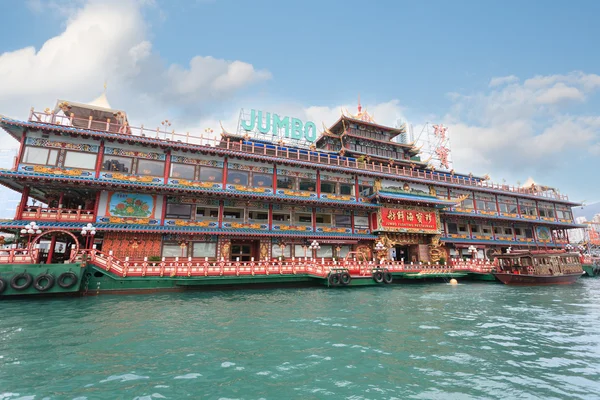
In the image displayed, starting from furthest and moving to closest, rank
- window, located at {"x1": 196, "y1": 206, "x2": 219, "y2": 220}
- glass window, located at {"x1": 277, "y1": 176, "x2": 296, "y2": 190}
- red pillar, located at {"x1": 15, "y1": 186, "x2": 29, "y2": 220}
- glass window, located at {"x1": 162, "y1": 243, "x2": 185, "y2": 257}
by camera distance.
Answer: glass window, located at {"x1": 277, "y1": 176, "x2": 296, "y2": 190} < window, located at {"x1": 196, "y1": 206, "x2": 219, "y2": 220} < glass window, located at {"x1": 162, "y1": 243, "x2": 185, "y2": 257} < red pillar, located at {"x1": 15, "y1": 186, "x2": 29, "y2": 220}

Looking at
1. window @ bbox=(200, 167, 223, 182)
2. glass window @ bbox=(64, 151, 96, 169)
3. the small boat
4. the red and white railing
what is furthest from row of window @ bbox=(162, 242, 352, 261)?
the small boat

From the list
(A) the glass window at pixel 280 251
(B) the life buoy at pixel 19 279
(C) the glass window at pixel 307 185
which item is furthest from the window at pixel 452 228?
(B) the life buoy at pixel 19 279

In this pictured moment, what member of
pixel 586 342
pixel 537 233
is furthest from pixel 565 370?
pixel 537 233

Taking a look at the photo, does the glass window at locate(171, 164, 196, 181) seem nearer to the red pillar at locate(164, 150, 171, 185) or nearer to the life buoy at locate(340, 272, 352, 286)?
the red pillar at locate(164, 150, 171, 185)

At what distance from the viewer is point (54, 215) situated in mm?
20875

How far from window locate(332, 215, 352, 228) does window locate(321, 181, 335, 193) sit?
8.78 feet

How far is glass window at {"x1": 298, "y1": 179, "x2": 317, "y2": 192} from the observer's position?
29756 millimetres

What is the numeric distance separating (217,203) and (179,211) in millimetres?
3105

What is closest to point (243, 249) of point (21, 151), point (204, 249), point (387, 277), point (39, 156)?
point (204, 249)

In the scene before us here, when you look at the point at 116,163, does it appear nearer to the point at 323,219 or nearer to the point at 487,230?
the point at 323,219

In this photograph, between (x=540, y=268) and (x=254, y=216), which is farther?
(x=254, y=216)

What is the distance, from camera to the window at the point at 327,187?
100 ft

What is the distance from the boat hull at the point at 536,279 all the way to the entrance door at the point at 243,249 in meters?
22.7

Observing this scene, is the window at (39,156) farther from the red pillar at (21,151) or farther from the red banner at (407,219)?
the red banner at (407,219)
